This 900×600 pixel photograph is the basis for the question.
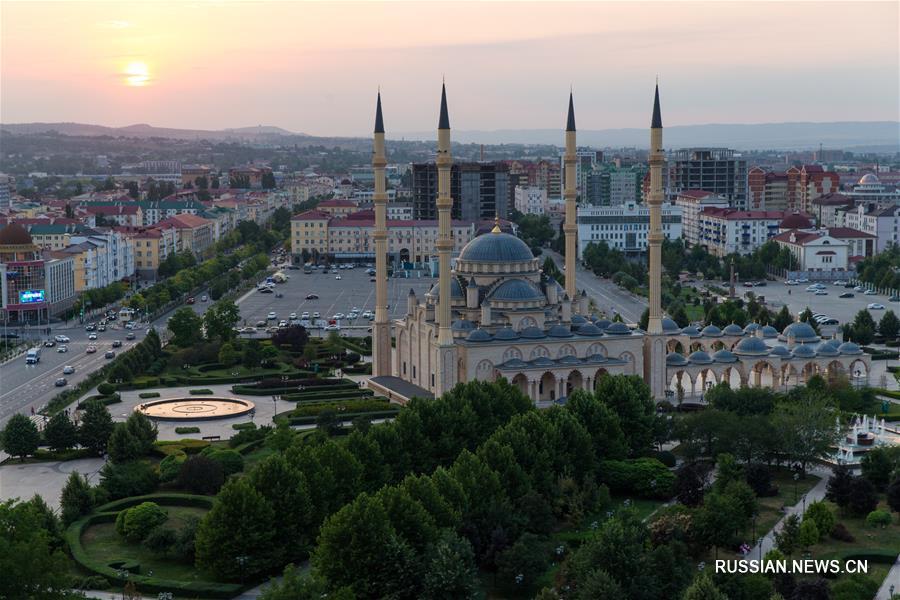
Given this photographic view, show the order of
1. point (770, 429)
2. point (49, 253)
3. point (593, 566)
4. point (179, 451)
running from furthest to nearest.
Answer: point (49, 253), point (179, 451), point (770, 429), point (593, 566)

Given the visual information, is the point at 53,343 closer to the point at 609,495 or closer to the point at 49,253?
the point at 49,253

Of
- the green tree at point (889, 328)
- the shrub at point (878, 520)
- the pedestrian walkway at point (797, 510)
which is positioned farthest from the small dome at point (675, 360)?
the shrub at point (878, 520)

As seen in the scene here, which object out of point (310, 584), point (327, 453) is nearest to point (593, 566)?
point (310, 584)

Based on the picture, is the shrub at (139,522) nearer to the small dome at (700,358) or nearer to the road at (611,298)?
the small dome at (700,358)

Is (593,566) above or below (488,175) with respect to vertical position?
below

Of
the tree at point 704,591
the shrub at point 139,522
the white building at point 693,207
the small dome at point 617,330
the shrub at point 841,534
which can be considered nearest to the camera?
the tree at point 704,591

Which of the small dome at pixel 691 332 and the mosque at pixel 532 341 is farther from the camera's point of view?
the small dome at pixel 691 332

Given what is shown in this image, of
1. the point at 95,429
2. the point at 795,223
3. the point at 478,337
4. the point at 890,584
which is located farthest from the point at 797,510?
the point at 795,223
